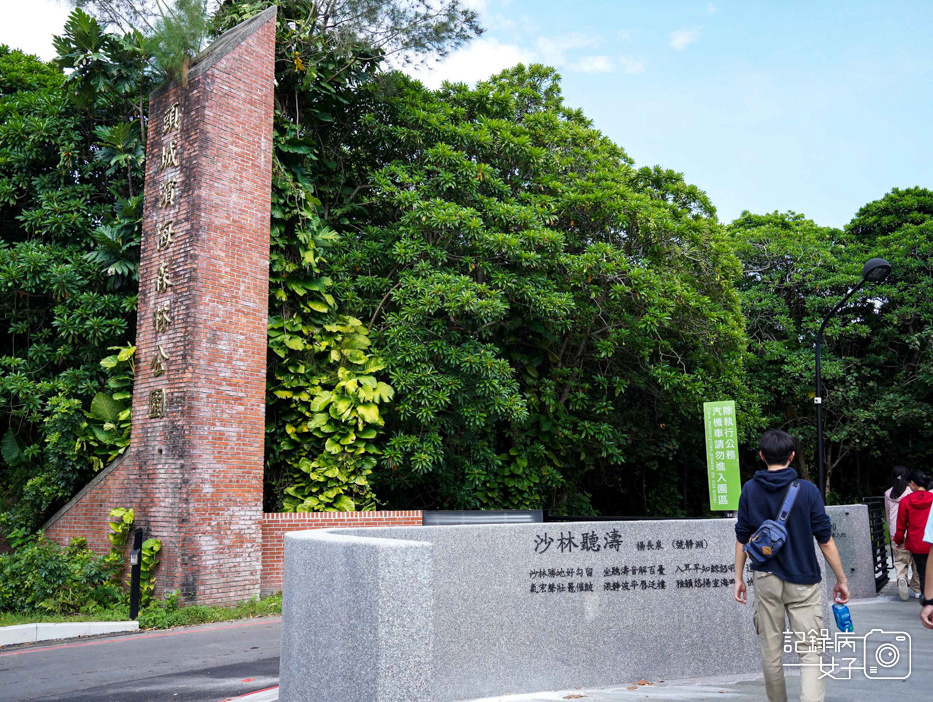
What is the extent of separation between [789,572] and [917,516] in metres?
5.45

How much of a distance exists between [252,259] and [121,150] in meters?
3.89

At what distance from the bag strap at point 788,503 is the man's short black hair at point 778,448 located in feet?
0.53

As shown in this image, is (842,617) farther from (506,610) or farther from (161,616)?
(161,616)

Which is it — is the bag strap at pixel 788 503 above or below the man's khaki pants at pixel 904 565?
above

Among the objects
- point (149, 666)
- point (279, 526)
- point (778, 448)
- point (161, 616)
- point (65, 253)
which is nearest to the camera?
point (778, 448)

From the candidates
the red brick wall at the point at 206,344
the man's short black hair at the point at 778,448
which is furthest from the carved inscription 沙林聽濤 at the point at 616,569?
the red brick wall at the point at 206,344

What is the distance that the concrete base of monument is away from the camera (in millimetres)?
3879

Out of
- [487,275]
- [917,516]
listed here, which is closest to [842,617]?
[917,516]

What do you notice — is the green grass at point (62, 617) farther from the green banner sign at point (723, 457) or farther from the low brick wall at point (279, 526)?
the green banner sign at point (723, 457)

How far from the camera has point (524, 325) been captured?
53.9 ft

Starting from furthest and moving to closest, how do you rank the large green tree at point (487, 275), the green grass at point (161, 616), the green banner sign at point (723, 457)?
the large green tree at point (487, 275) → the green banner sign at point (723, 457) → the green grass at point (161, 616)

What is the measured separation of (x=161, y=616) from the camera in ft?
32.6

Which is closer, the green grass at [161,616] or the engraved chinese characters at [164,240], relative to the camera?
the green grass at [161,616]

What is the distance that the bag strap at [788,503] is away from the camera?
450cm
